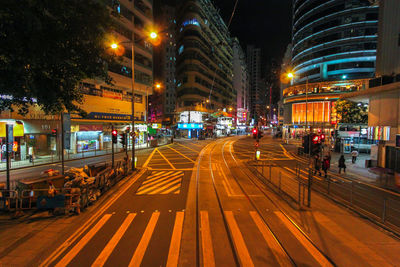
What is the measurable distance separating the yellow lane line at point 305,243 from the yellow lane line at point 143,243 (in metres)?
4.83

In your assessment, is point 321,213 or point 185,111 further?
point 185,111

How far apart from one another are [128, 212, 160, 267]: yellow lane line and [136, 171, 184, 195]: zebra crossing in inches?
127

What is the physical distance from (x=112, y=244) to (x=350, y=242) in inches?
294

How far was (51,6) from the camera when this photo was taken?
639 centimetres

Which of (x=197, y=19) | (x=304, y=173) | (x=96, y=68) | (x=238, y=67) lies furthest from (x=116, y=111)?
(x=238, y=67)

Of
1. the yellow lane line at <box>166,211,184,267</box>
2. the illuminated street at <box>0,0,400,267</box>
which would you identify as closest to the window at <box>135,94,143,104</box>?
the illuminated street at <box>0,0,400,267</box>

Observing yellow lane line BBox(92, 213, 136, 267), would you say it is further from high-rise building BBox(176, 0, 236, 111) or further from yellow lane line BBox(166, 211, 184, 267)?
high-rise building BBox(176, 0, 236, 111)

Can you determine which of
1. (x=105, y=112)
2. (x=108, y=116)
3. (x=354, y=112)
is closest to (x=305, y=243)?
(x=108, y=116)

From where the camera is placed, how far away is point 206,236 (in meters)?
6.49

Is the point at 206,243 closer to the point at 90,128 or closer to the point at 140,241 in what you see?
the point at 140,241

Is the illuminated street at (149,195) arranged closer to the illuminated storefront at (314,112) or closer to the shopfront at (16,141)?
the shopfront at (16,141)

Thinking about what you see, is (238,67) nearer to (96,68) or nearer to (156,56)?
(156,56)

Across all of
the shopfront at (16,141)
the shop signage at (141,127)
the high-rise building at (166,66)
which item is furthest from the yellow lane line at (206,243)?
the high-rise building at (166,66)

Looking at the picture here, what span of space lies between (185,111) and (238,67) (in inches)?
2796
